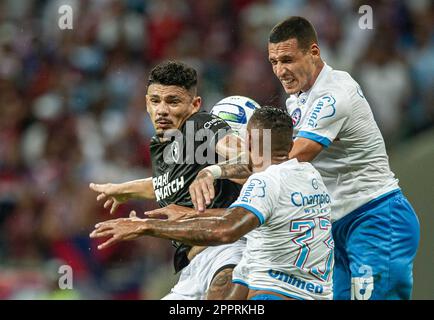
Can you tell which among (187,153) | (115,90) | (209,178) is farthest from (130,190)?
(115,90)

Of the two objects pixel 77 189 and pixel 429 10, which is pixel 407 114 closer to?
pixel 429 10

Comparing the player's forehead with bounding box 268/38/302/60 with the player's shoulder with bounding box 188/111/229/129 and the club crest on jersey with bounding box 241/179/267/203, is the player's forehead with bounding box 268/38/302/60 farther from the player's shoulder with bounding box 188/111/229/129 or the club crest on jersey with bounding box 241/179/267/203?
the club crest on jersey with bounding box 241/179/267/203

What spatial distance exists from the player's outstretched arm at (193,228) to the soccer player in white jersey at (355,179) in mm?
1394

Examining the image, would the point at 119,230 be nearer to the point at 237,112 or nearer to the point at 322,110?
the point at 322,110

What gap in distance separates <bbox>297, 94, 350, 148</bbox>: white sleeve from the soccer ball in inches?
20.5

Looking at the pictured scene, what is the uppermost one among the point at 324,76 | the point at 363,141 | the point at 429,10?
the point at 429,10

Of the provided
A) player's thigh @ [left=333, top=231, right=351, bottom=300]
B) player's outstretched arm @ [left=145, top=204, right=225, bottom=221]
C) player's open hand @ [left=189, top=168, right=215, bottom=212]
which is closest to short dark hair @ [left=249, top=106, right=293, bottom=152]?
player's open hand @ [left=189, top=168, right=215, bottom=212]

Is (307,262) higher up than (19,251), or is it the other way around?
(307,262)

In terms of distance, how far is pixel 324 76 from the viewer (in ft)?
18.1

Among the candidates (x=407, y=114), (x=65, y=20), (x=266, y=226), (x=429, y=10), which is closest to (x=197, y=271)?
(x=266, y=226)

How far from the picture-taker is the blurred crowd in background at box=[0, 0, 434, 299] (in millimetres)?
8484

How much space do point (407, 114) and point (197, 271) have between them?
3545 millimetres

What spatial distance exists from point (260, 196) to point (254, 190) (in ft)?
0.15

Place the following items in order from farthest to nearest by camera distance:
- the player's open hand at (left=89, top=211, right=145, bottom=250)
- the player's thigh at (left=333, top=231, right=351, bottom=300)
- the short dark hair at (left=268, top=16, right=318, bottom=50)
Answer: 1. the player's thigh at (left=333, top=231, right=351, bottom=300)
2. the short dark hair at (left=268, top=16, right=318, bottom=50)
3. the player's open hand at (left=89, top=211, right=145, bottom=250)
